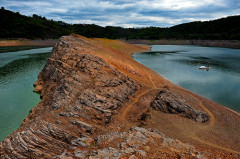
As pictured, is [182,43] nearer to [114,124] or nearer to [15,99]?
[15,99]

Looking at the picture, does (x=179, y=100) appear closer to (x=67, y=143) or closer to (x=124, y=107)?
(x=124, y=107)

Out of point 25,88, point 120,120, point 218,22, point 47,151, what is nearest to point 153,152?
point 120,120

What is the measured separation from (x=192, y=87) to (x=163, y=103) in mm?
19251

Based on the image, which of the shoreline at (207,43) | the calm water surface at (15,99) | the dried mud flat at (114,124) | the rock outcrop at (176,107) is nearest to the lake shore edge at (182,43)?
the shoreline at (207,43)

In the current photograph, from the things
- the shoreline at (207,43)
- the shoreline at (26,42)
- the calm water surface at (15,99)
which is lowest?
the calm water surface at (15,99)

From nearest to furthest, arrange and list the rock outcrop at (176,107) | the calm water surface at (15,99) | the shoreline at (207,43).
→ 1. the rock outcrop at (176,107)
2. the calm water surface at (15,99)
3. the shoreline at (207,43)

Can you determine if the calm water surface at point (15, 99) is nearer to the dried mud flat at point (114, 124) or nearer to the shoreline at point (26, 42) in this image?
the dried mud flat at point (114, 124)

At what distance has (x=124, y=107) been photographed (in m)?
24.4

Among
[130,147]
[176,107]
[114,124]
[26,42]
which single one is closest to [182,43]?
[26,42]

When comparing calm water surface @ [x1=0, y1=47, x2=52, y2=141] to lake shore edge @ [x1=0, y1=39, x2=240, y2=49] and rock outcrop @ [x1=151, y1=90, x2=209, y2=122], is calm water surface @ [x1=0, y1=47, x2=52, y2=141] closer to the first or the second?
rock outcrop @ [x1=151, y1=90, x2=209, y2=122]

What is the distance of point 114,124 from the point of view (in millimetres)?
20641

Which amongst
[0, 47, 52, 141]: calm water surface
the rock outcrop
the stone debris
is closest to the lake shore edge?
[0, 47, 52, 141]: calm water surface

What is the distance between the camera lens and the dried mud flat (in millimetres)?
14547

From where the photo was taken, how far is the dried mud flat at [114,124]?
14547 millimetres
